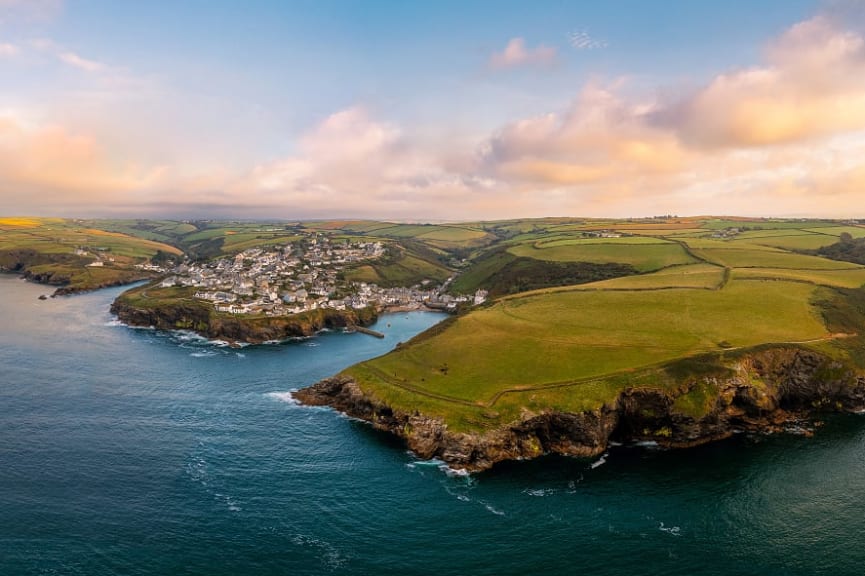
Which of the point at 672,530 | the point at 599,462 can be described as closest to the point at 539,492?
the point at 599,462

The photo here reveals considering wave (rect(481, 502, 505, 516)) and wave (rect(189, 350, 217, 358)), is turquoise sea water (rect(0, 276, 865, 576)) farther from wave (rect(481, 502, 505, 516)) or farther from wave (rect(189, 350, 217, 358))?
wave (rect(189, 350, 217, 358))

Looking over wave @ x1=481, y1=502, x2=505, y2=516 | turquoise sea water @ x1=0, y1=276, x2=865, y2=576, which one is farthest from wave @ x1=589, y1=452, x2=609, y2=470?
wave @ x1=481, y1=502, x2=505, y2=516

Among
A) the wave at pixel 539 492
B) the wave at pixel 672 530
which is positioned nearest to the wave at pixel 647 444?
the wave at pixel 539 492

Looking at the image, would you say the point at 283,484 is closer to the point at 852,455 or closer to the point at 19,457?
the point at 19,457

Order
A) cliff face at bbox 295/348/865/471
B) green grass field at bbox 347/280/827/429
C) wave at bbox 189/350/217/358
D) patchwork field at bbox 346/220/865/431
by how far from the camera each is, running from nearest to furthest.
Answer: cliff face at bbox 295/348/865/471 < patchwork field at bbox 346/220/865/431 < green grass field at bbox 347/280/827/429 < wave at bbox 189/350/217/358

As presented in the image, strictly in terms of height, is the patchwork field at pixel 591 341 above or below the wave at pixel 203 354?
above

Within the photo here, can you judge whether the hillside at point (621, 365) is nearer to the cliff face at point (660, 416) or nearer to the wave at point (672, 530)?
the cliff face at point (660, 416)
